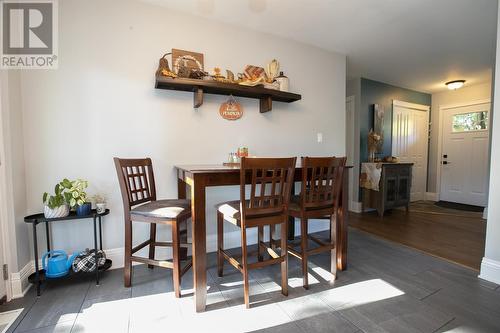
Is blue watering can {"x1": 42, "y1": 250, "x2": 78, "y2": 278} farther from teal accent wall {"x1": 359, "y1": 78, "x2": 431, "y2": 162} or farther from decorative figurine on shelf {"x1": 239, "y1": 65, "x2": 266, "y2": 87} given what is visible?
teal accent wall {"x1": 359, "y1": 78, "x2": 431, "y2": 162}

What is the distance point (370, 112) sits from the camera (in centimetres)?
419

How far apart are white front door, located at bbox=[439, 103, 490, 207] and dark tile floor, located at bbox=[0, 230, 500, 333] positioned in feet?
12.2

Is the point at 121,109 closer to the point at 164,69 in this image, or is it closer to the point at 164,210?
the point at 164,69

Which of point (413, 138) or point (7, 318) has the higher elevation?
point (413, 138)

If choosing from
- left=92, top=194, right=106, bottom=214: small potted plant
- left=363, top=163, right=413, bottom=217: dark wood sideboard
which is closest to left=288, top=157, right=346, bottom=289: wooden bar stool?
left=92, top=194, right=106, bottom=214: small potted plant

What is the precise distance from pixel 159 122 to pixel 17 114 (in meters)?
0.97

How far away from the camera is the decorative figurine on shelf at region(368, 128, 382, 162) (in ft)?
13.2

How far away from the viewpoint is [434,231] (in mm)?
3014

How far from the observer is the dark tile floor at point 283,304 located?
1.32m

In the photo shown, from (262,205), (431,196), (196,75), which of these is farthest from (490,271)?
(431,196)

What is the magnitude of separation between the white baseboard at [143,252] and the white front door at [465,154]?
365cm

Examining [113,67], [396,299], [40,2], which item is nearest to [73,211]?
[113,67]

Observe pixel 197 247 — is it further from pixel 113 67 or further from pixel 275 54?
pixel 275 54

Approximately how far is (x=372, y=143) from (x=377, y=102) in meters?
0.83
